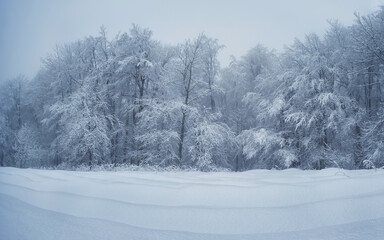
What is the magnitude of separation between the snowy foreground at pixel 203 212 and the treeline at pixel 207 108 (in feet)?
34.9

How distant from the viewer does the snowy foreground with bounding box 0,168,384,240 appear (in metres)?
1.89

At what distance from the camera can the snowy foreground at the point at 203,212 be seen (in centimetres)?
189

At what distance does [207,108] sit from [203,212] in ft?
47.1

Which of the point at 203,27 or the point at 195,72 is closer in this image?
the point at 203,27

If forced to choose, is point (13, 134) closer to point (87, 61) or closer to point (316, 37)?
point (87, 61)

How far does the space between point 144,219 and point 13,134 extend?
1041 inches

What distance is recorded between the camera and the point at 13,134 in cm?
2248

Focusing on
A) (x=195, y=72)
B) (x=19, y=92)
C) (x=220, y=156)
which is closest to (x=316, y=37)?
(x=195, y=72)

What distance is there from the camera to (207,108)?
16.5 m

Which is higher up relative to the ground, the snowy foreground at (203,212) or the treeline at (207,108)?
the treeline at (207,108)

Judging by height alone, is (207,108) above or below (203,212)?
above

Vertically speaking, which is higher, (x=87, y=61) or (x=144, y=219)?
(x=87, y=61)

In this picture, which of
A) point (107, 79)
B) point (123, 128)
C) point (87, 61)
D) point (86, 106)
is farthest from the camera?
point (87, 61)

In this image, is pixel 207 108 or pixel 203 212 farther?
pixel 207 108
